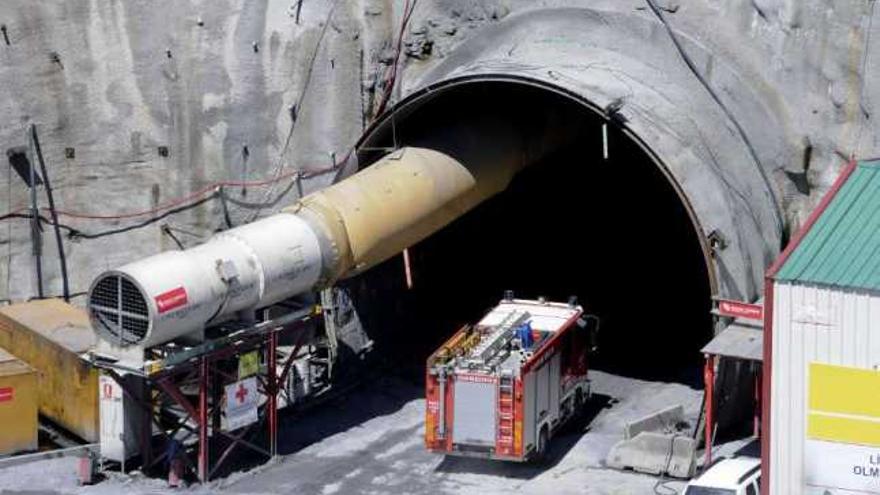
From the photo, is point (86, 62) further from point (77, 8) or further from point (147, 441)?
point (147, 441)

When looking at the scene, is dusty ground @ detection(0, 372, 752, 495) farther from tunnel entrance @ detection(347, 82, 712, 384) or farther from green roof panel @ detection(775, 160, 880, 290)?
green roof panel @ detection(775, 160, 880, 290)

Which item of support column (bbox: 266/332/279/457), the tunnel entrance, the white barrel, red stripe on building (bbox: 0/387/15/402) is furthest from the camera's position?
A: the tunnel entrance

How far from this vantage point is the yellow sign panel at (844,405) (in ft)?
77.6

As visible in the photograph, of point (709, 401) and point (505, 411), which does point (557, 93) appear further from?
point (709, 401)

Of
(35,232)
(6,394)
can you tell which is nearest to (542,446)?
(6,394)

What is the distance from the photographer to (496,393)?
2805 cm

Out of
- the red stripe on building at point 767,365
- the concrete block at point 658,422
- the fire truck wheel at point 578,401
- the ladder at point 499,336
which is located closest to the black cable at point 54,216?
the ladder at point 499,336

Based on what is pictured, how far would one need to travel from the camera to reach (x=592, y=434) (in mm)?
30719

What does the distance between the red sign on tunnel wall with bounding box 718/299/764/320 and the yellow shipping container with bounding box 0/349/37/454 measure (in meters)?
11.9

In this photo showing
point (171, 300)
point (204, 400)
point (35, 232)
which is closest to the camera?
point (171, 300)

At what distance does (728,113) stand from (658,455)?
23.5 ft

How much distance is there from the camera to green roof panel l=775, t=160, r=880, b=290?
78.2 ft

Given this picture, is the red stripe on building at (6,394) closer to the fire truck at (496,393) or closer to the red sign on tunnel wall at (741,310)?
the fire truck at (496,393)

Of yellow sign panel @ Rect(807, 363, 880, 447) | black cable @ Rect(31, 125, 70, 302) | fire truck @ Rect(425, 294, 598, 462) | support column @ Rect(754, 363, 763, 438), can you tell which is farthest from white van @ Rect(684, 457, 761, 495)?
black cable @ Rect(31, 125, 70, 302)
